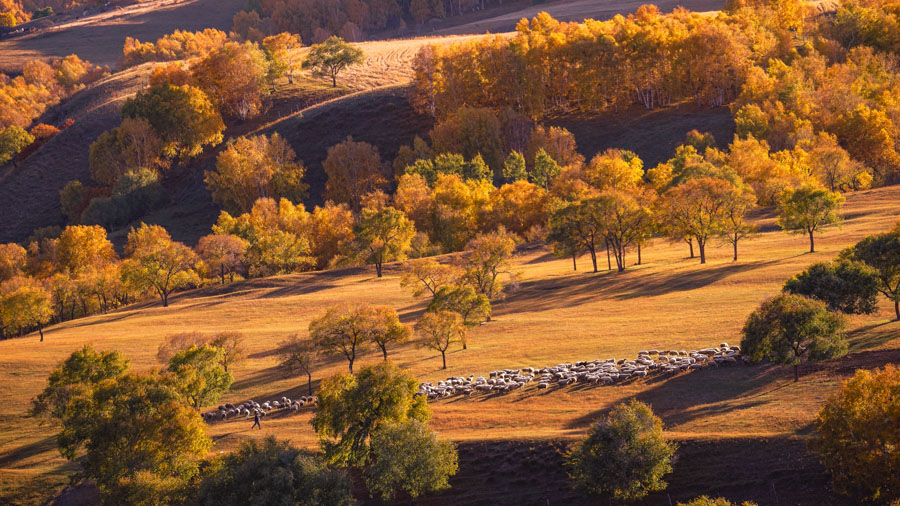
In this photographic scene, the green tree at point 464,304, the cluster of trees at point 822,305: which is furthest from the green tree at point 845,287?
the green tree at point 464,304

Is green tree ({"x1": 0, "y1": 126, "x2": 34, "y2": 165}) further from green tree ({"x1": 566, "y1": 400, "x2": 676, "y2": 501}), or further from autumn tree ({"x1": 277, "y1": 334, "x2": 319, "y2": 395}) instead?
green tree ({"x1": 566, "y1": 400, "x2": 676, "y2": 501})

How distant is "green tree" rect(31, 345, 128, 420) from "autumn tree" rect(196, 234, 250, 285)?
159 feet

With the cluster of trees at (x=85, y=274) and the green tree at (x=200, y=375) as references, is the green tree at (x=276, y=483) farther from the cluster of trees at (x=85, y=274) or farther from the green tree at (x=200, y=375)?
the cluster of trees at (x=85, y=274)

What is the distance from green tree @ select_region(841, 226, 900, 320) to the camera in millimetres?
61438

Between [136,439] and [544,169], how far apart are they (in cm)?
10145

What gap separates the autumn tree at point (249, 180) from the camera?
160 metres

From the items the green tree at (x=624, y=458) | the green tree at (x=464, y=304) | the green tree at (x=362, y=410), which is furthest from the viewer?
the green tree at (x=464, y=304)

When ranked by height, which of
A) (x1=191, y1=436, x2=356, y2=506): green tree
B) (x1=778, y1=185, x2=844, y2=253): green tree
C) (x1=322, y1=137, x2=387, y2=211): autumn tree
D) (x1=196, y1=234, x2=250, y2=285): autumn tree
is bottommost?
(x1=191, y1=436, x2=356, y2=506): green tree

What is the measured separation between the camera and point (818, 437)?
143 ft

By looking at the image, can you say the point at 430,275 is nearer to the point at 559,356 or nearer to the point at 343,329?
the point at 343,329

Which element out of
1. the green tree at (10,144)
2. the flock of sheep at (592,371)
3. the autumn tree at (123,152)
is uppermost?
the green tree at (10,144)

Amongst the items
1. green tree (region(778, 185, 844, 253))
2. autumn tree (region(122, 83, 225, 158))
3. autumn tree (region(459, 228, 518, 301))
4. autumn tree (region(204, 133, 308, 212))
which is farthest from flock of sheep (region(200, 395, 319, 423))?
autumn tree (region(122, 83, 225, 158))

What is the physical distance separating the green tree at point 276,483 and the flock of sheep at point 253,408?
51.8 ft

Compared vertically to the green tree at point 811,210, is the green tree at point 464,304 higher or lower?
lower
